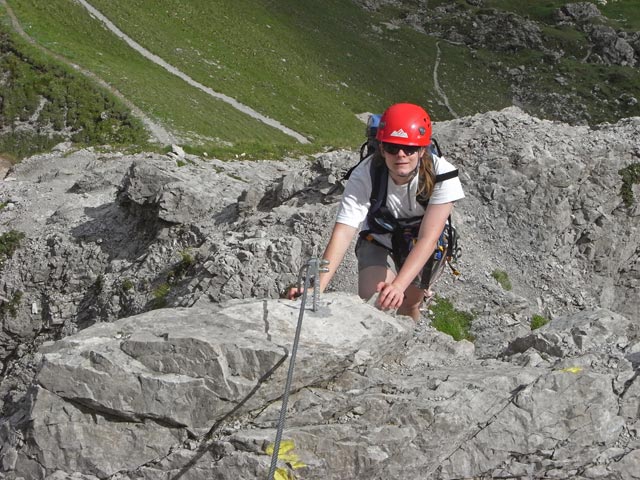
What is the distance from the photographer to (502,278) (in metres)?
20.0

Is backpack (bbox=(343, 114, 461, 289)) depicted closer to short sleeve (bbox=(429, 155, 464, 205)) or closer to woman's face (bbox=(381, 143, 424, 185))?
short sleeve (bbox=(429, 155, 464, 205))

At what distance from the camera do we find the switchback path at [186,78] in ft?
207

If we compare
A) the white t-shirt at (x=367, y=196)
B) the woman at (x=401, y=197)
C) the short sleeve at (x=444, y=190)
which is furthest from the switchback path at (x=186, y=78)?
the short sleeve at (x=444, y=190)

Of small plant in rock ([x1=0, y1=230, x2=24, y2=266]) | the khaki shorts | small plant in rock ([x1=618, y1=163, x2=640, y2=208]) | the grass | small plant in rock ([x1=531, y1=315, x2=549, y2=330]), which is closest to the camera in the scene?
the khaki shorts

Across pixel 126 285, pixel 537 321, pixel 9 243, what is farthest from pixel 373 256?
pixel 9 243

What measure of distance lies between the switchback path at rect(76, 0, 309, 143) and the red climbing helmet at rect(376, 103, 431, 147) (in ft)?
175

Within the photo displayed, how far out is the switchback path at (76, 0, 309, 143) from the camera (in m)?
63.1

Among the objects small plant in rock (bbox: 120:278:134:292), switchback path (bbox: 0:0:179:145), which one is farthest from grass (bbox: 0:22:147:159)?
small plant in rock (bbox: 120:278:134:292)

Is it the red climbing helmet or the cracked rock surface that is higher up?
the red climbing helmet

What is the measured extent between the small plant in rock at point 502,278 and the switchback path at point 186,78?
42844 mm

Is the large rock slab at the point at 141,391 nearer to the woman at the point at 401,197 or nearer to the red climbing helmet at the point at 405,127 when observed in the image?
the woman at the point at 401,197

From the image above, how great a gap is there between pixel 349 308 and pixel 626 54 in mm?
122256

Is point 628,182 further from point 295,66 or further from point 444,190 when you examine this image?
point 295,66

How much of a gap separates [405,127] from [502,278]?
1282 cm
